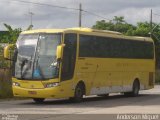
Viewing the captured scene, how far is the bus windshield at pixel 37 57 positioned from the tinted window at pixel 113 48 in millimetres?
1735

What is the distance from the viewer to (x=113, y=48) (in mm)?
28047

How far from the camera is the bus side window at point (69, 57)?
2364 cm

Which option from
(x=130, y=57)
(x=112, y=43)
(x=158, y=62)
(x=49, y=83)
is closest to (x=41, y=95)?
(x=49, y=83)

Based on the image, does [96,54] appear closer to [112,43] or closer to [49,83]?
[112,43]

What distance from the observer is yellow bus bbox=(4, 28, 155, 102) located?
76.5 feet

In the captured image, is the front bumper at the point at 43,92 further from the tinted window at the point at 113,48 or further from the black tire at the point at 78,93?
the tinted window at the point at 113,48


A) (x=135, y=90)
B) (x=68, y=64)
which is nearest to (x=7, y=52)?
(x=68, y=64)

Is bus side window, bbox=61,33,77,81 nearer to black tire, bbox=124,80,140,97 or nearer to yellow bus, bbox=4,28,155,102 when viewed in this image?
yellow bus, bbox=4,28,155,102

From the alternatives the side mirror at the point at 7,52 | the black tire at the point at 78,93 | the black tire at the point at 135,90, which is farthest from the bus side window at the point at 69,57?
the black tire at the point at 135,90

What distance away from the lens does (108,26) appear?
3278 inches

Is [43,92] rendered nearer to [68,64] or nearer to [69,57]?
[68,64]

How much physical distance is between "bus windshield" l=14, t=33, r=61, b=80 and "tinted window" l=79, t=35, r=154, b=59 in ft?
5.69

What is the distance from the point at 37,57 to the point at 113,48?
5726 millimetres

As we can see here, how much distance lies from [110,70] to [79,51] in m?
3.89
